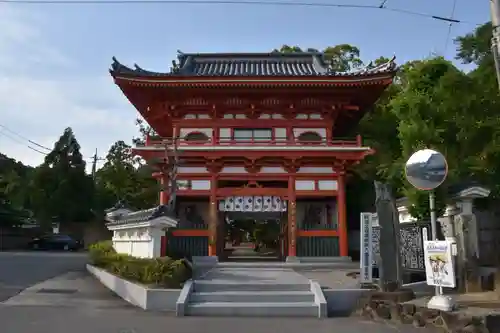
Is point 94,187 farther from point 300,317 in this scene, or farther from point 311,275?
point 300,317

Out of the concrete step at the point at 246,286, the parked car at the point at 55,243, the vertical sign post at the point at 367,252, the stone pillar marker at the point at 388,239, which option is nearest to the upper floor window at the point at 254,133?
the vertical sign post at the point at 367,252

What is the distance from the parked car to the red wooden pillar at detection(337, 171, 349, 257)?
26.5 meters

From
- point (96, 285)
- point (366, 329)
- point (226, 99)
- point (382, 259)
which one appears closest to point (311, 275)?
point (382, 259)

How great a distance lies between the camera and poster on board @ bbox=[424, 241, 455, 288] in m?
8.66

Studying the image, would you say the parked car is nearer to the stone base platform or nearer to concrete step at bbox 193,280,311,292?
concrete step at bbox 193,280,311,292

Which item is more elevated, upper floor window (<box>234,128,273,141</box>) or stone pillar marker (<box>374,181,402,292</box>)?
upper floor window (<box>234,128,273,141</box>)

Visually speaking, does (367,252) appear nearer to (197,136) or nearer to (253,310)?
(253,310)

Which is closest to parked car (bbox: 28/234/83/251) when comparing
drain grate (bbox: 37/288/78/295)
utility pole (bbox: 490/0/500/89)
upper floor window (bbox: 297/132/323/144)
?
drain grate (bbox: 37/288/78/295)

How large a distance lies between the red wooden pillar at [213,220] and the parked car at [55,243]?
73.9ft

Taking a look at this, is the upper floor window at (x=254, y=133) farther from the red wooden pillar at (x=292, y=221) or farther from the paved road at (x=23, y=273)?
the paved road at (x=23, y=273)

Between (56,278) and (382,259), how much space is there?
11.9 m

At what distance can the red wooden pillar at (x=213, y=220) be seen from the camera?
61.0 ft

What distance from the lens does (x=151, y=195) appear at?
28484 mm

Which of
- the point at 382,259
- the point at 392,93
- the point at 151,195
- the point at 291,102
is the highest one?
the point at 392,93
